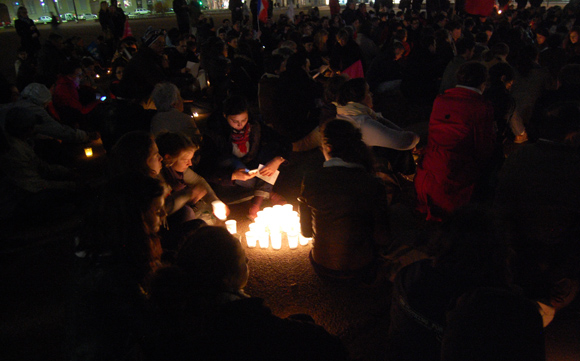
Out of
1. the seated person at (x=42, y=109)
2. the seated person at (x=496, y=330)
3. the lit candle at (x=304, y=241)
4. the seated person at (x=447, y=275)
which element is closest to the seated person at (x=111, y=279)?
the seated person at (x=447, y=275)

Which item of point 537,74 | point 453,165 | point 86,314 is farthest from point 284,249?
point 537,74

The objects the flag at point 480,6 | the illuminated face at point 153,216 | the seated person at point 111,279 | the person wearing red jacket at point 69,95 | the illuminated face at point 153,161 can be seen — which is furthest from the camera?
the flag at point 480,6

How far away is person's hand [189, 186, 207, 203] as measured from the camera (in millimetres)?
3828

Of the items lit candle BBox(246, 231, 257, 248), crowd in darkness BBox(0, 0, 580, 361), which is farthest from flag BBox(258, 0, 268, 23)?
lit candle BBox(246, 231, 257, 248)

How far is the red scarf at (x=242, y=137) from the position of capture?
4.60m

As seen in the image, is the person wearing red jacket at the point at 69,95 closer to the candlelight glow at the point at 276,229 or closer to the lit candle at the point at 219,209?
the lit candle at the point at 219,209

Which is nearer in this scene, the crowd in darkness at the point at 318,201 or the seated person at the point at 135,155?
the crowd in darkness at the point at 318,201

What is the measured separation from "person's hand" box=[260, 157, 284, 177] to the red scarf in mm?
427

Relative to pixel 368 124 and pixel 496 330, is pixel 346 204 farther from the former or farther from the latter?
pixel 496 330

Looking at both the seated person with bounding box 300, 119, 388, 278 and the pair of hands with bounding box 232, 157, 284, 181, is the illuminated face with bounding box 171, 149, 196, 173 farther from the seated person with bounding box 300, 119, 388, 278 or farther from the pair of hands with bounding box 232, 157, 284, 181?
the seated person with bounding box 300, 119, 388, 278

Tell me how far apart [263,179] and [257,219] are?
0.62 m

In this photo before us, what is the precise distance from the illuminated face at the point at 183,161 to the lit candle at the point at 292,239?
1.22m

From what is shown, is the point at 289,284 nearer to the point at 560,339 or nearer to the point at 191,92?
the point at 560,339

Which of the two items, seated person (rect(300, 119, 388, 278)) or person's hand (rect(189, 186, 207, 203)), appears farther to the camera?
person's hand (rect(189, 186, 207, 203))
